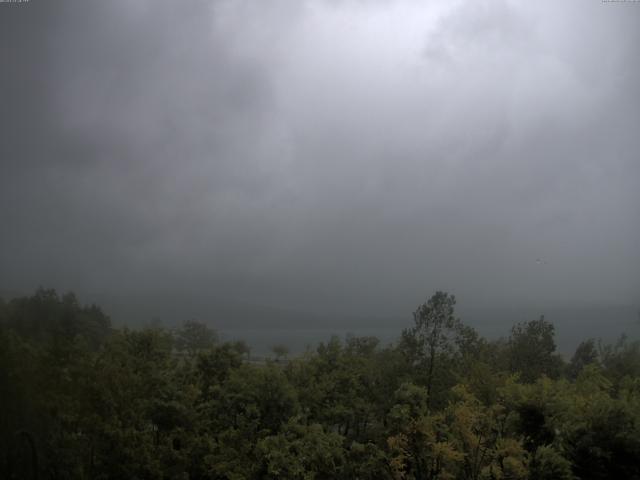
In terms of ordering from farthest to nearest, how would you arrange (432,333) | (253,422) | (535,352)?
1. (535,352)
2. (432,333)
3. (253,422)

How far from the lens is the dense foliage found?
16.5 meters

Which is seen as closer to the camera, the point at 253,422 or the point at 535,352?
the point at 253,422

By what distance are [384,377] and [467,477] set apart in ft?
48.3

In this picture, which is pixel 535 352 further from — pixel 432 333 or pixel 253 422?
pixel 253 422

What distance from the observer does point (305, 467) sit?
68.7 feet

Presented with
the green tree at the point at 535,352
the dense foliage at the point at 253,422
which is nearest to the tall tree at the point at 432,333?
the dense foliage at the point at 253,422

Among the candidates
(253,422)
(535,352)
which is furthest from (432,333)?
(253,422)

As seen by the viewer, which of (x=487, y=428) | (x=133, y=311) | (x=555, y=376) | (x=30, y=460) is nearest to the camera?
(x=30, y=460)

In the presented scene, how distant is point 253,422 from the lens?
23.3m

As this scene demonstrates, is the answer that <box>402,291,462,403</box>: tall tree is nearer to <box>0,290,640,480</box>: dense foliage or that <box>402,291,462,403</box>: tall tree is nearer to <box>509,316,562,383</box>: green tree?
<box>0,290,640,480</box>: dense foliage

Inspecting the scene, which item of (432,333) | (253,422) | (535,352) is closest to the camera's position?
(253,422)

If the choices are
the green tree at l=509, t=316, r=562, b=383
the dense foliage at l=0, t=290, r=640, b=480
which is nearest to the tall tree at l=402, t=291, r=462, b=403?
the dense foliage at l=0, t=290, r=640, b=480

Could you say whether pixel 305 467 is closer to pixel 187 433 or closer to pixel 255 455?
pixel 255 455

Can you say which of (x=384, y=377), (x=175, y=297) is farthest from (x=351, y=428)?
(x=175, y=297)
